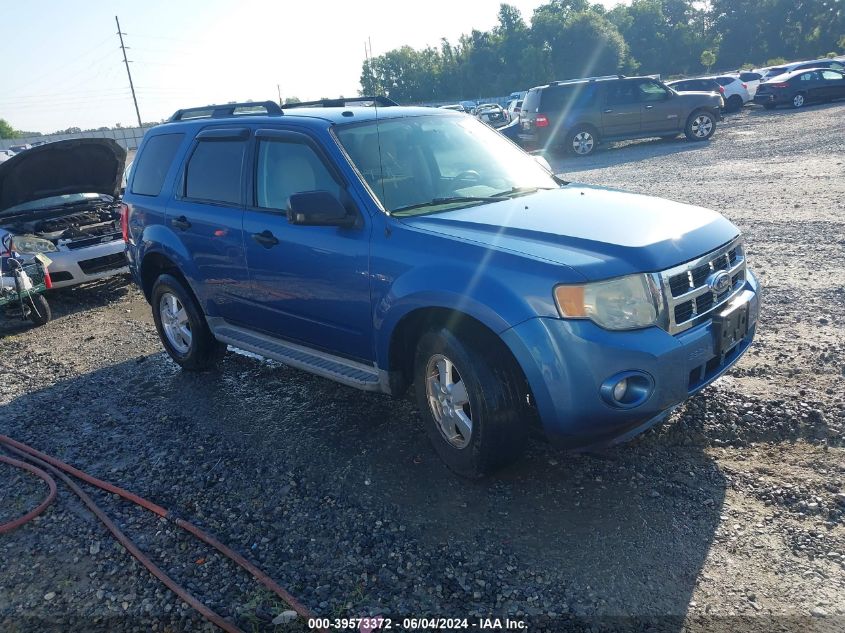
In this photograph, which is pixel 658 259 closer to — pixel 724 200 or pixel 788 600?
pixel 788 600

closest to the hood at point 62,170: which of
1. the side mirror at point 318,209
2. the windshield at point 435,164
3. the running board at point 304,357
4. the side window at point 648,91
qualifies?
the running board at point 304,357

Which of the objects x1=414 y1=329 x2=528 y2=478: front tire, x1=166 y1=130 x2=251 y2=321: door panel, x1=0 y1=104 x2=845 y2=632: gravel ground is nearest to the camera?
x1=0 y1=104 x2=845 y2=632: gravel ground

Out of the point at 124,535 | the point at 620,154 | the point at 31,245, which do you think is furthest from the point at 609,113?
the point at 124,535

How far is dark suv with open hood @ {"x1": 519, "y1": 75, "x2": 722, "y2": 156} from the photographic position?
1912cm

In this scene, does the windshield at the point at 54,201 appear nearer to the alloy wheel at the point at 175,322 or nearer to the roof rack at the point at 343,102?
the alloy wheel at the point at 175,322

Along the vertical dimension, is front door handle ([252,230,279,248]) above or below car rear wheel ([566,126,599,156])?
above

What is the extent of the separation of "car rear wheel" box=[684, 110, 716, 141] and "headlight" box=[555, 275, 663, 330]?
18226 mm

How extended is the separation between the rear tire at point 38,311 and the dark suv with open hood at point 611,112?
14560mm

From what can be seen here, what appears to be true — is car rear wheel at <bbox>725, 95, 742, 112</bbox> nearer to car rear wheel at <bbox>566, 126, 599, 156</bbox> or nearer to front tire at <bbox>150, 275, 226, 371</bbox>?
car rear wheel at <bbox>566, 126, 599, 156</bbox>

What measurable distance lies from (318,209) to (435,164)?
100 cm

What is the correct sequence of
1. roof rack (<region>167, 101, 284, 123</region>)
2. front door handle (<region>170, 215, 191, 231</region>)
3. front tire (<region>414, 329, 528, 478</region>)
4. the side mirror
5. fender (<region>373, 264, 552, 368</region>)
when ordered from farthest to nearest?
front door handle (<region>170, 215, 191, 231</region>), roof rack (<region>167, 101, 284, 123</region>), the side mirror, front tire (<region>414, 329, 528, 478</region>), fender (<region>373, 264, 552, 368</region>)

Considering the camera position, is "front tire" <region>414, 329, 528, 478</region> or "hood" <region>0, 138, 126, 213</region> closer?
"front tire" <region>414, 329, 528, 478</region>

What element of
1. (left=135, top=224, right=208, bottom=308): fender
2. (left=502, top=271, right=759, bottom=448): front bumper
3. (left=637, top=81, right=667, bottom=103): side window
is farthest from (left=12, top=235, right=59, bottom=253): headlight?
(left=637, top=81, right=667, bottom=103): side window

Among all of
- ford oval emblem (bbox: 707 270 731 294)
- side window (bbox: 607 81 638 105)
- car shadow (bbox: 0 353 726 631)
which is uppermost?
side window (bbox: 607 81 638 105)
